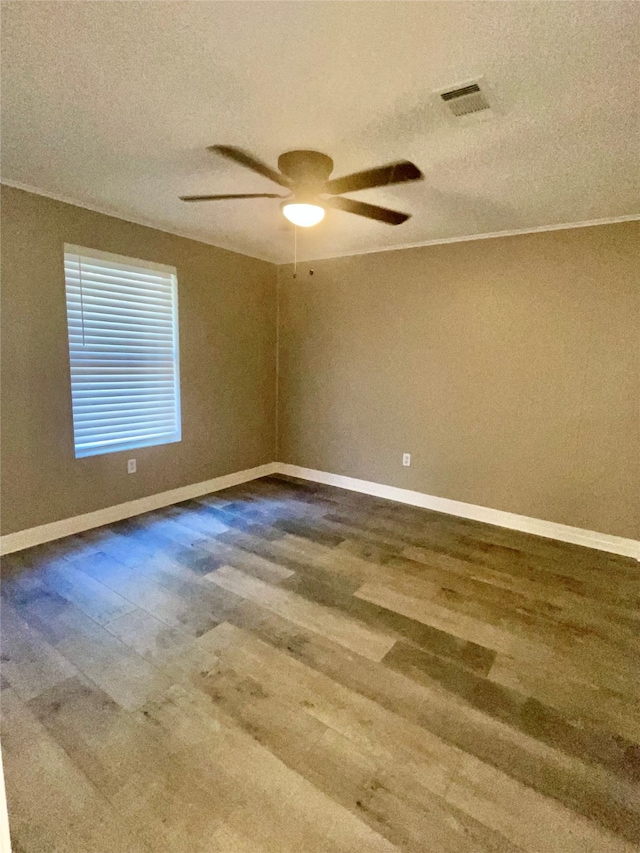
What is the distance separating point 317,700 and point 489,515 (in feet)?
8.25

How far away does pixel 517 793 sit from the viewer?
140cm

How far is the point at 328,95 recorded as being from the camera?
171 cm

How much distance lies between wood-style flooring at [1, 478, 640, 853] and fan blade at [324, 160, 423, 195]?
221 cm

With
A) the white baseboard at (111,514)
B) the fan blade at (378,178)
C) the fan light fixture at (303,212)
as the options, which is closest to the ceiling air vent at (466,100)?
the fan blade at (378,178)

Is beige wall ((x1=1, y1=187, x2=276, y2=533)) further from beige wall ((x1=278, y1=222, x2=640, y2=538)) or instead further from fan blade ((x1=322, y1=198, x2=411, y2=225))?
fan blade ((x1=322, y1=198, x2=411, y2=225))

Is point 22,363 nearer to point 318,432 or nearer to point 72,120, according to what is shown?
point 72,120

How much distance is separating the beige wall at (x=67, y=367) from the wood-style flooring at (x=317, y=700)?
0.53m

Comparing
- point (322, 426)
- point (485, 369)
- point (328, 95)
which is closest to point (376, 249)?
point (485, 369)

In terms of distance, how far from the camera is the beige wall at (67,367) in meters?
2.83

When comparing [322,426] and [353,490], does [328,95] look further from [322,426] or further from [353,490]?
[353,490]

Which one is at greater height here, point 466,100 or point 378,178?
point 466,100

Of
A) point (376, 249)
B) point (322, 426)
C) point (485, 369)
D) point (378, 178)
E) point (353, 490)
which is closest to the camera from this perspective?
point (378, 178)

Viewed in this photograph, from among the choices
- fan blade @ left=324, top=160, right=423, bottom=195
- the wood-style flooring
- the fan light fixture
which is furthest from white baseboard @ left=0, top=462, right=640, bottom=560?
fan blade @ left=324, top=160, right=423, bottom=195

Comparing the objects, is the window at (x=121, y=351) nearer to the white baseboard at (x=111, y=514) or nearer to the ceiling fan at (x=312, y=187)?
the white baseboard at (x=111, y=514)
